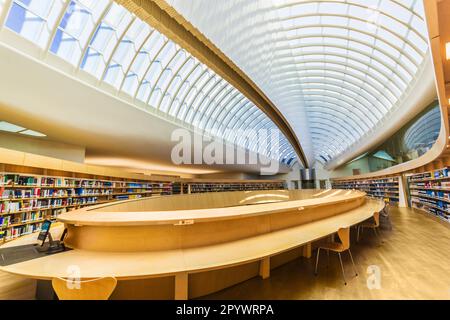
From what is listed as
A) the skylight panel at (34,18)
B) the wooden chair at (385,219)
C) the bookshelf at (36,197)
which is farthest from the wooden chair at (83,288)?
the wooden chair at (385,219)

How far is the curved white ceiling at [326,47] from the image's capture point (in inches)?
221

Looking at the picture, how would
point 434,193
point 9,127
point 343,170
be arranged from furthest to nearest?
point 343,170 < point 434,193 < point 9,127

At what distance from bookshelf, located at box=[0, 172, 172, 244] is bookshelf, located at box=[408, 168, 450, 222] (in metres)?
10.9

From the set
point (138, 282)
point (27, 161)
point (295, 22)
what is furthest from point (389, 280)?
point (295, 22)

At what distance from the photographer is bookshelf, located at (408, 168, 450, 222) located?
284 inches

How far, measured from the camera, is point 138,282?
235cm

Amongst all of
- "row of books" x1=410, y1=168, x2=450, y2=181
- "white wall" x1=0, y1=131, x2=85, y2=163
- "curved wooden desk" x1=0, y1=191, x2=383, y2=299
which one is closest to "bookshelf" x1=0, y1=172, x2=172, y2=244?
"curved wooden desk" x1=0, y1=191, x2=383, y2=299

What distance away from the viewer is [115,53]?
7.64 meters

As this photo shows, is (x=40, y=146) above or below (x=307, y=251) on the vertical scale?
above

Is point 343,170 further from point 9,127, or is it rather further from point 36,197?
point 9,127

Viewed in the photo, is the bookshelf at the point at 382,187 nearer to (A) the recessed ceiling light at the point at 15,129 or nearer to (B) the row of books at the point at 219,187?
(B) the row of books at the point at 219,187

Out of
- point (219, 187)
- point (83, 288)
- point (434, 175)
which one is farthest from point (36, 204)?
point (219, 187)

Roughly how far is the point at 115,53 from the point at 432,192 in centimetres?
1335
